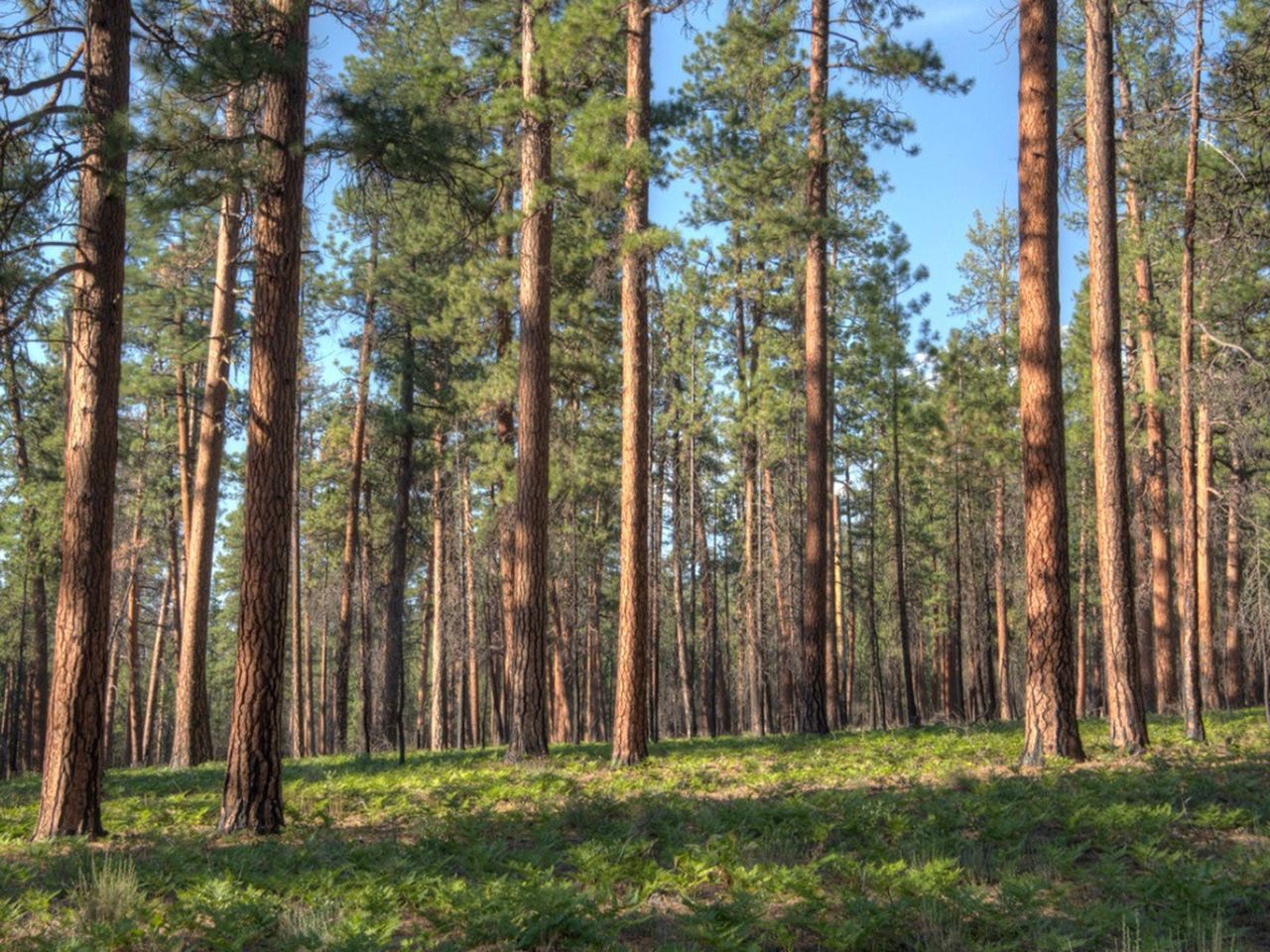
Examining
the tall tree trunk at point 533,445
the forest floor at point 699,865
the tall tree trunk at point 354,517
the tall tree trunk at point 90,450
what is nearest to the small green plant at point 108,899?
the forest floor at point 699,865

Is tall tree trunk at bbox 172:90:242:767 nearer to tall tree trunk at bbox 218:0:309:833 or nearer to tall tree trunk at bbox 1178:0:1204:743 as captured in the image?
tall tree trunk at bbox 218:0:309:833

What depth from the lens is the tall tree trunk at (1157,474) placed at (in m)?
20.6

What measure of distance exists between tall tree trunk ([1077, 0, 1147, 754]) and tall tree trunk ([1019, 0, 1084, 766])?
0.89 meters

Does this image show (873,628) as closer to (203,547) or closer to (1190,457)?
(1190,457)

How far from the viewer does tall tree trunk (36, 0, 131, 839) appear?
801 cm

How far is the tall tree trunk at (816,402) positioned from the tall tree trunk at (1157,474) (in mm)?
8102

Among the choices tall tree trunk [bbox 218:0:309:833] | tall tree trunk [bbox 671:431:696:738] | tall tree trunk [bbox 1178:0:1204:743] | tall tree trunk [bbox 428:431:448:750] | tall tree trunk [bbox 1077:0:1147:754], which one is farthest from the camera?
tall tree trunk [bbox 428:431:448:750]

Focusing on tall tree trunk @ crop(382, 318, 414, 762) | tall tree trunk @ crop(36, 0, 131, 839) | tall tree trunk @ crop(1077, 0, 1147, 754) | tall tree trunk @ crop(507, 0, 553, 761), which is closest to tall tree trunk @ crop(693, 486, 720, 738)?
tall tree trunk @ crop(382, 318, 414, 762)

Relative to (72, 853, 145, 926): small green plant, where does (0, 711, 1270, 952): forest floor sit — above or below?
below

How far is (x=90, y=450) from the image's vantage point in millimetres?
8258

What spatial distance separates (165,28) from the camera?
9.26 meters

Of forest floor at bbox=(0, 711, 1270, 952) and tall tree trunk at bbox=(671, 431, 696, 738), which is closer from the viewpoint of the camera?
forest floor at bbox=(0, 711, 1270, 952)

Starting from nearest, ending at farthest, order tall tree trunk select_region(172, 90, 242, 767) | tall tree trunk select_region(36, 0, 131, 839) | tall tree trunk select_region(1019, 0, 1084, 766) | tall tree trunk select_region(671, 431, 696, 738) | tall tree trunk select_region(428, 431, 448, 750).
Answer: tall tree trunk select_region(36, 0, 131, 839), tall tree trunk select_region(1019, 0, 1084, 766), tall tree trunk select_region(172, 90, 242, 767), tall tree trunk select_region(671, 431, 696, 738), tall tree trunk select_region(428, 431, 448, 750)

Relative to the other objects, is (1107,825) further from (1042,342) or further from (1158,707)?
(1158,707)
